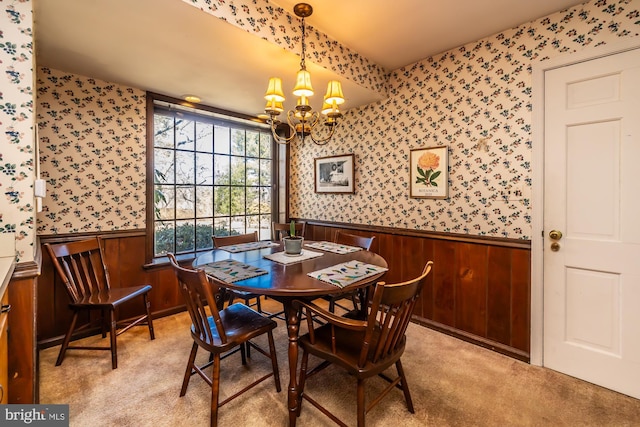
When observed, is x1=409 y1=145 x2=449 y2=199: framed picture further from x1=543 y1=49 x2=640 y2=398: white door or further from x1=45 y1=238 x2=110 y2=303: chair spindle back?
x1=45 y1=238 x2=110 y2=303: chair spindle back

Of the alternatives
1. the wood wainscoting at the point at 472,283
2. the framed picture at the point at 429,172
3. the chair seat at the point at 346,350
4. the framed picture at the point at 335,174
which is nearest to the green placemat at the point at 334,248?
the wood wainscoting at the point at 472,283

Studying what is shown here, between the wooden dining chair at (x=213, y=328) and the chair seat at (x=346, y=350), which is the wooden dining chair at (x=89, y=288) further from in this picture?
the chair seat at (x=346, y=350)

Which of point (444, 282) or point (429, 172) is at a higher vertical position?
point (429, 172)

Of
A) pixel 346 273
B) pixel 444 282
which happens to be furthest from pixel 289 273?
pixel 444 282

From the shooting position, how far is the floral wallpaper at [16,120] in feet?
4.73

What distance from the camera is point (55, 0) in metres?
1.58

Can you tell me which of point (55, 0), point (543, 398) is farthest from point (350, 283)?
point (55, 0)

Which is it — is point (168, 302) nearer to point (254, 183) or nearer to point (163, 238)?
point (163, 238)

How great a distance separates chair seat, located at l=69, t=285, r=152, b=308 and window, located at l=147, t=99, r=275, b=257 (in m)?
0.77

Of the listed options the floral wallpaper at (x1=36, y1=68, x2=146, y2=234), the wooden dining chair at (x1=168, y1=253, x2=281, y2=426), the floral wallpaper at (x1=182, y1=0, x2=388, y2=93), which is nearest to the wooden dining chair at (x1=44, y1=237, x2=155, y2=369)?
the floral wallpaper at (x1=36, y1=68, x2=146, y2=234)

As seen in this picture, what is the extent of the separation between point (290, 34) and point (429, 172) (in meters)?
1.69

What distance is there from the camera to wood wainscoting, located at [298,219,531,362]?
222cm

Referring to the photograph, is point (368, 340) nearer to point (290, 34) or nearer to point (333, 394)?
point (333, 394)

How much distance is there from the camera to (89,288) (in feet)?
7.73
